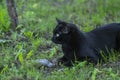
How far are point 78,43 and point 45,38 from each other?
1.42m

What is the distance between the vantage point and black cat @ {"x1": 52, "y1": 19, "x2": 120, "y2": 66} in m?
5.97

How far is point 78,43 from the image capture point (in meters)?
6.07

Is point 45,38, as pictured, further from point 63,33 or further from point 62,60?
point 63,33

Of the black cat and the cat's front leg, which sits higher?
the black cat

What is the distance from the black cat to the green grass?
0.20m

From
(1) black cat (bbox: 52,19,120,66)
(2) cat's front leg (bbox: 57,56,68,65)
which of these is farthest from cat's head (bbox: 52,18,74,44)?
(2) cat's front leg (bbox: 57,56,68,65)

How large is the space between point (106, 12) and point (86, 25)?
3.39ft

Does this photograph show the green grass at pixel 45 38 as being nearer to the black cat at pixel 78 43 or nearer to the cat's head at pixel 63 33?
the black cat at pixel 78 43

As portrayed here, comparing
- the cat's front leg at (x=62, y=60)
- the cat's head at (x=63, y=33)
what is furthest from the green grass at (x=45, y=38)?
the cat's head at (x=63, y=33)

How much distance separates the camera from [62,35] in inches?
234

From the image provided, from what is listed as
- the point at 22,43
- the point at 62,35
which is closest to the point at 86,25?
the point at 22,43

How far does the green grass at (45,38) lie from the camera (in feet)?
18.4

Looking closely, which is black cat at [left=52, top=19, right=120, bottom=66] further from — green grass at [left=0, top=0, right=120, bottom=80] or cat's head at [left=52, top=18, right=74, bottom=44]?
green grass at [left=0, top=0, right=120, bottom=80]

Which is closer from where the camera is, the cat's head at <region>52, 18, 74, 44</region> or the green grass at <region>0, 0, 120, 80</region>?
the green grass at <region>0, 0, 120, 80</region>
